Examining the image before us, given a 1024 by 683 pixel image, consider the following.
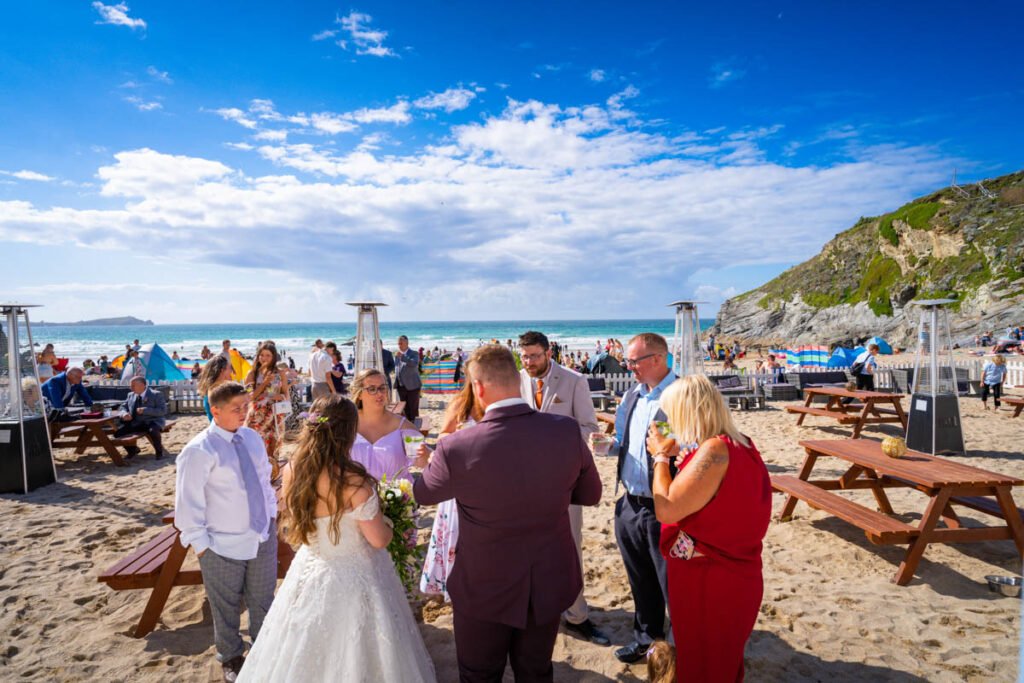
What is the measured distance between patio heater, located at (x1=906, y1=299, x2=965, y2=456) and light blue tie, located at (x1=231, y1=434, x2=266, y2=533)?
30.3 ft

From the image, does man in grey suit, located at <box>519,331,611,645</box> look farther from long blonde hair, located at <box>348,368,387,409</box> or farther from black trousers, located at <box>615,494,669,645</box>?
long blonde hair, located at <box>348,368,387,409</box>

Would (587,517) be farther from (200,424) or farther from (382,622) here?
(200,424)

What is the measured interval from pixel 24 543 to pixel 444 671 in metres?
4.89

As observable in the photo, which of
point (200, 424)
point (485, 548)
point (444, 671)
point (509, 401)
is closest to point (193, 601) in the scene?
point (444, 671)

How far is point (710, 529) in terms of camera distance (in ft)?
7.65

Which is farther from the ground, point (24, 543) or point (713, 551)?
point (713, 551)

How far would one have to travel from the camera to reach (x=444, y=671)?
3.25 m

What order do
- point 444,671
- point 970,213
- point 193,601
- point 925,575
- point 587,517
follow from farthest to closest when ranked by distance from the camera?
point 970,213 → point 587,517 → point 925,575 → point 193,601 → point 444,671

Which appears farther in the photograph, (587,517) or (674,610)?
(587,517)

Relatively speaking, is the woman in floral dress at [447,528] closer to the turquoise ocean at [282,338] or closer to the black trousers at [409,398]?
the black trousers at [409,398]

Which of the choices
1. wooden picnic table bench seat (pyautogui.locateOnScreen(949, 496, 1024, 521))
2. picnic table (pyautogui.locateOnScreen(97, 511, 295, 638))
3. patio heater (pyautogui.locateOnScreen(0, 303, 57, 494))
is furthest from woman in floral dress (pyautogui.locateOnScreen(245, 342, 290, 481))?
wooden picnic table bench seat (pyautogui.locateOnScreen(949, 496, 1024, 521))

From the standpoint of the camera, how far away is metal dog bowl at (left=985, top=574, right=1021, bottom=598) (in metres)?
4.03

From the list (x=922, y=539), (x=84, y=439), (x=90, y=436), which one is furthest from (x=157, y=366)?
(x=922, y=539)

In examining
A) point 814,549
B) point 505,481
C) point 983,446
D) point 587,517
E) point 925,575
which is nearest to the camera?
point 505,481
